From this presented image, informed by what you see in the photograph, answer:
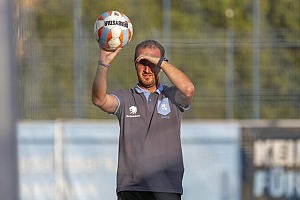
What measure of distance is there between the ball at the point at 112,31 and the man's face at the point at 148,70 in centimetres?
17

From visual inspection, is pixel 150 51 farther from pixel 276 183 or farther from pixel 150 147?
pixel 276 183

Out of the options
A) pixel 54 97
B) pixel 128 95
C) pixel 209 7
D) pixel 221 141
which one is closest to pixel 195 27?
pixel 209 7

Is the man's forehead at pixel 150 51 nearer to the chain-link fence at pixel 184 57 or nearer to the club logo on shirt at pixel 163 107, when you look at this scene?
the club logo on shirt at pixel 163 107

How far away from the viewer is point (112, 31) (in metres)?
6.08

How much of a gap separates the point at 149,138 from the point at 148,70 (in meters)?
0.46

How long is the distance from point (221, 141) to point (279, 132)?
0.67 meters

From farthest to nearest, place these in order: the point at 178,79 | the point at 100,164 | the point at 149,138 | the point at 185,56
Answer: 1. the point at 185,56
2. the point at 100,164
3. the point at 149,138
4. the point at 178,79

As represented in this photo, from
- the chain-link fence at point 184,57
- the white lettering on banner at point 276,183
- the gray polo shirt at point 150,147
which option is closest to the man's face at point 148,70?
the gray polo shirt at point 150,147

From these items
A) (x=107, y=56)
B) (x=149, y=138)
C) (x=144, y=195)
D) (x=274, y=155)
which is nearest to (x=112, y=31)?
(x=107, y=56)

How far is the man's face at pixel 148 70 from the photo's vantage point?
235 inches

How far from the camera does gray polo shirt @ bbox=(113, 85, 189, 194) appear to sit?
6059mm

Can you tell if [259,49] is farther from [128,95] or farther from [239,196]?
[128,95]

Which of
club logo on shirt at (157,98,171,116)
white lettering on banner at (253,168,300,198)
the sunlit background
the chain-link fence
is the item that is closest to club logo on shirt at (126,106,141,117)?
club logo on shirt at (157,98,171,116)

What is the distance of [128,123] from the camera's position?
611 centimetres
